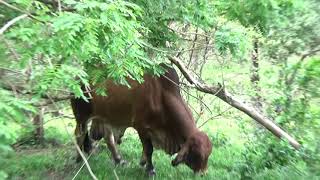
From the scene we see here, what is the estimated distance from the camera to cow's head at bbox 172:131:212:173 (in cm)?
809

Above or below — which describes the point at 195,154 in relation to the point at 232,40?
below

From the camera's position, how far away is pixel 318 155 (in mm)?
6750

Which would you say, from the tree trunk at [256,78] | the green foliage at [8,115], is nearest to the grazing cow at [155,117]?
the tree trunk at [256,78]

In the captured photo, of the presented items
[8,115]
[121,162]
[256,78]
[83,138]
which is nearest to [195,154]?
[121,162]

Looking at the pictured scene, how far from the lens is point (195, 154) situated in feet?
26.6

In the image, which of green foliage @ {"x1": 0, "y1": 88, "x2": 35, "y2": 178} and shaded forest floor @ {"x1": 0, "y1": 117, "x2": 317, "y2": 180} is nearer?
green foliage @ {"x1": 0, "y1": 88, "x2": 35, "y2": 178}

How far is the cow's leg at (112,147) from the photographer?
9.10 meters

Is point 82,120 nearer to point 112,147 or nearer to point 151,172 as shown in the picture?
point 112,147

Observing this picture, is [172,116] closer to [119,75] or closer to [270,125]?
[270,125]

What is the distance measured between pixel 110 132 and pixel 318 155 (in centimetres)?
380

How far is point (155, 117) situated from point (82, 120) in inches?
56.9

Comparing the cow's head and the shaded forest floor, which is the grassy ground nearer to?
the shaded forest floor

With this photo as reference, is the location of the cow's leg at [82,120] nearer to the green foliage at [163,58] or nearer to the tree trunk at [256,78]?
the green foliage at [163,58]

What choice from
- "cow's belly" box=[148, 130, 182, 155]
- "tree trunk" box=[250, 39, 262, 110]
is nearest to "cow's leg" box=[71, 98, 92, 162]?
"cow's belly" box=[148, 130, 182, 155]
